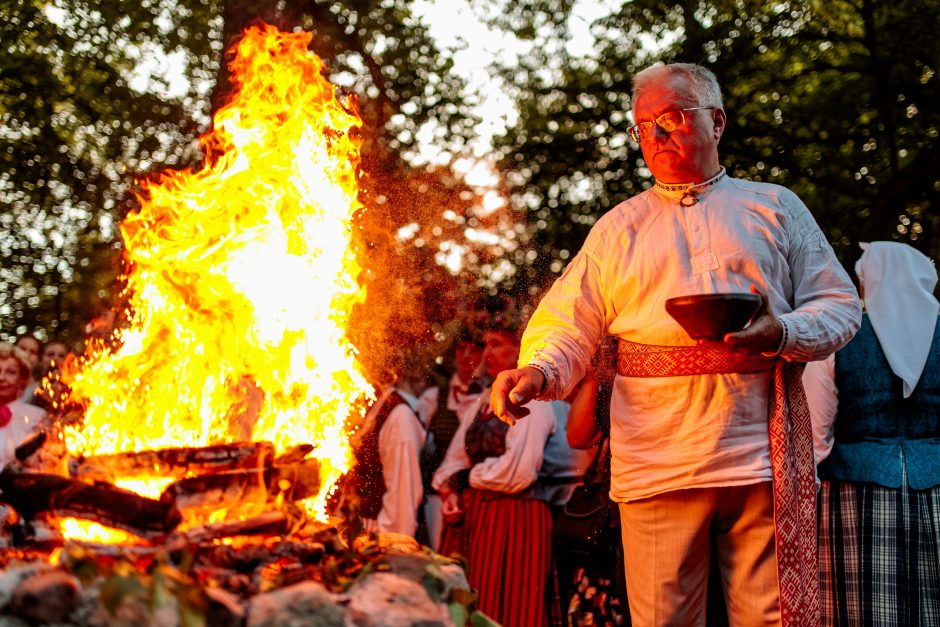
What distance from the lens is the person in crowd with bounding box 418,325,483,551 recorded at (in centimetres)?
748

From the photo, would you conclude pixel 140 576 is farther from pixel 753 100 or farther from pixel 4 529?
pixel 753 100

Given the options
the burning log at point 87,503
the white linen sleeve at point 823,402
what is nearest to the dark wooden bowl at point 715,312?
the burning log at point 87,503

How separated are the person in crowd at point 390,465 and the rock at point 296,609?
182 inches

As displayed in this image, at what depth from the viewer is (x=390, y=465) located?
7.16m

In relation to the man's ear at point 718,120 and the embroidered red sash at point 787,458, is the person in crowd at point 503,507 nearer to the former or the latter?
the embroidered red sash at point 787,458

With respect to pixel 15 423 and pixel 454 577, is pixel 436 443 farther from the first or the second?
pixel 454 577

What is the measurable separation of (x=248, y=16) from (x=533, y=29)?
167 inches

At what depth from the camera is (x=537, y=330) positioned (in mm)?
3766

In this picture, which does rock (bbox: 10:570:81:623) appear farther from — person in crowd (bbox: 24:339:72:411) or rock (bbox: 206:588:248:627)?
person in crowd (bbox: 24:339:72:411)

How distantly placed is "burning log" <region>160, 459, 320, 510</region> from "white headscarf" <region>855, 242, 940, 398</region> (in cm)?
335

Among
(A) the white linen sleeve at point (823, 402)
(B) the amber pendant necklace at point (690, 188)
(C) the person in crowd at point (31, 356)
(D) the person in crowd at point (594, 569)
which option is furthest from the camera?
(C) the person in crowd at point (31, 356)

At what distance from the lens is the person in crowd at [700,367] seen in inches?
131

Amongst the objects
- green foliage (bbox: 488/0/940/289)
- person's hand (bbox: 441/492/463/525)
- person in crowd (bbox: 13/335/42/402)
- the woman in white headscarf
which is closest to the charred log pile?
the woman in white headscarf

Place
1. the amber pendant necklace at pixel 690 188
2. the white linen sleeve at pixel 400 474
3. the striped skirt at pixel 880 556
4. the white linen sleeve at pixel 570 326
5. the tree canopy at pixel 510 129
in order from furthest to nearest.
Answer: the tree canopy at pixel 510 129
the white linen sleeve at pixel 400 474
the striped skirt at pixel 880 556
the amber pendant necklace at pixel 690 188
the white linen sleeve at pixel 570 326
